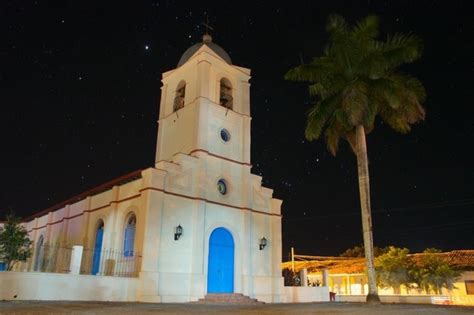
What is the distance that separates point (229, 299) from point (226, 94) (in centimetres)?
1111

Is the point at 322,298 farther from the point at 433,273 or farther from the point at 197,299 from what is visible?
the point at 433,273

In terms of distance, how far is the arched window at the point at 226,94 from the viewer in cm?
2350

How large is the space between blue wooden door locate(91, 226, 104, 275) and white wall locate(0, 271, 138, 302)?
4978 mm

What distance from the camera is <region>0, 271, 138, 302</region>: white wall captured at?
1432 cm

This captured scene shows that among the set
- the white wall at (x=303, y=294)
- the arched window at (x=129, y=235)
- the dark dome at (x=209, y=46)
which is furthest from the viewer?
the dark dome at (x=209, y=46)

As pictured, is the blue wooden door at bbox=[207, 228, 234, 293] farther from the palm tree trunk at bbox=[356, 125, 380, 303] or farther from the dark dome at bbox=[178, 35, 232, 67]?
the dark dome at bbox=[178, 35, 232, 67]

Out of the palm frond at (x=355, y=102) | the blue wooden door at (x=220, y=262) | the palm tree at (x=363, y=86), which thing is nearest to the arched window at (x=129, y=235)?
the blue wooden door at (x=220, y=262)

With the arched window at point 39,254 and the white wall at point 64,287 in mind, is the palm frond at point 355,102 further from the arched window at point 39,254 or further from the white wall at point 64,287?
the arched window at point 39,254

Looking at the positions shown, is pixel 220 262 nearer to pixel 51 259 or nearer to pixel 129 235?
pixel 129 235

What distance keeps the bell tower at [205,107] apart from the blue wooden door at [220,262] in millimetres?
4219

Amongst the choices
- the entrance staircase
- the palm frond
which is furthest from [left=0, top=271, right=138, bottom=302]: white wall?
the palm frond

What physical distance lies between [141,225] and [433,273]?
2662cm

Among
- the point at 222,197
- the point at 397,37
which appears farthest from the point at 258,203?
the point at 397,37

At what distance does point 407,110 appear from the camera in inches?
627
